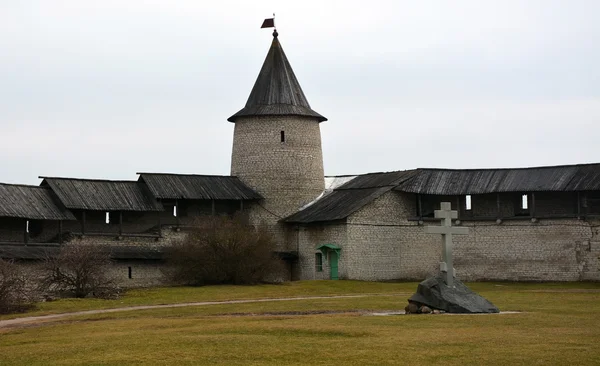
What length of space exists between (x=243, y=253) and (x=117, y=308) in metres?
13.5

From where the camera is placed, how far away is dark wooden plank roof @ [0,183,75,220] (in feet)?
167

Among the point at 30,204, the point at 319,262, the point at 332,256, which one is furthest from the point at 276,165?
the point at 30,204

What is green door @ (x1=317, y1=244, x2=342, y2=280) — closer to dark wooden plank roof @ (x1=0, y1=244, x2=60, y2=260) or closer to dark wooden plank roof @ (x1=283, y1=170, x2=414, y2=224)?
dark wooden plank roof @ (x1=283, y1=170, x2=414, y2=224)

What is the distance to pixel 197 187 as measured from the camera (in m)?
58.8

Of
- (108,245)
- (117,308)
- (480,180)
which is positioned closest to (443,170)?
(480,180)

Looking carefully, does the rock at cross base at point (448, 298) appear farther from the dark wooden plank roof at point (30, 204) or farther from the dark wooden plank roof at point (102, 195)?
the dark wooden plank roof at point (102, 195)

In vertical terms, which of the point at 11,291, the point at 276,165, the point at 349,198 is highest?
the point at 276,165

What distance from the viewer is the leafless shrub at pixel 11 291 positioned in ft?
126

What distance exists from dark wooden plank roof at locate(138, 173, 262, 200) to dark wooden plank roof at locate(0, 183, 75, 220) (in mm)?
5175

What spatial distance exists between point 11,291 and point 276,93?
2465cm

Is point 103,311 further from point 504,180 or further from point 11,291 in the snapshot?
point 504,180

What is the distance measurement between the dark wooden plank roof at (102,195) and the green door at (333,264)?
846 centimetres

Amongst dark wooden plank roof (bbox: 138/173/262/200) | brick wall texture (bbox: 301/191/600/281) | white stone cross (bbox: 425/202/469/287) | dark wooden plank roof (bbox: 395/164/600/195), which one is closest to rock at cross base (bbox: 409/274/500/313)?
white stone cross (bbox: 425/202/469/287)

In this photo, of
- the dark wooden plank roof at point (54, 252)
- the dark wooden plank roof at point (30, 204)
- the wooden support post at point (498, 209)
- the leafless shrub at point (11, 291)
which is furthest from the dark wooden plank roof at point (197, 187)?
the leafless shrub at point (11, 291)
